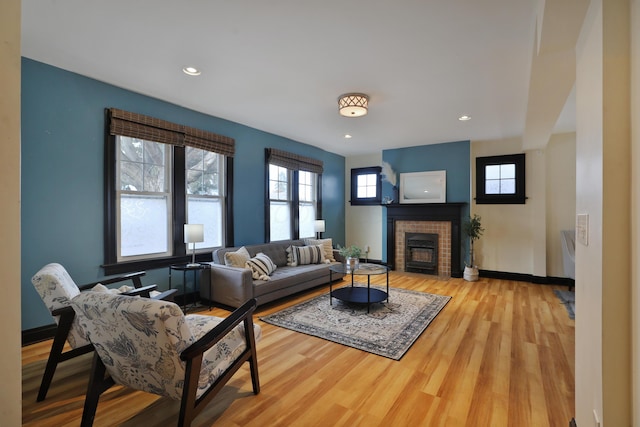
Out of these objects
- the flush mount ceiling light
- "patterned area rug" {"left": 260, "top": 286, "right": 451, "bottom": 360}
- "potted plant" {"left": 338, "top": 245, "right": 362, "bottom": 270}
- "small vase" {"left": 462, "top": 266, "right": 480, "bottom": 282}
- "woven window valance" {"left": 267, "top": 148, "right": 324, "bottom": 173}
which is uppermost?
the flush mount ceiling light

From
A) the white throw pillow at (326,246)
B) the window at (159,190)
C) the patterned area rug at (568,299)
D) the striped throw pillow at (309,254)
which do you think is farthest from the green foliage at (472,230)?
the window at (159,190)

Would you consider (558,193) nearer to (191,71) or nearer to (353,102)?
(353,102)

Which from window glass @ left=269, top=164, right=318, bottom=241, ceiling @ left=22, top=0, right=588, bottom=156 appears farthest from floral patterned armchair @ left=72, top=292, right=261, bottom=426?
window glass @ left=269, top=164, right=318, bottom=241

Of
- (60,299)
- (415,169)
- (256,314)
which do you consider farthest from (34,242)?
(415,169)

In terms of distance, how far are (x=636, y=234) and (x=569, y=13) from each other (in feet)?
4.25

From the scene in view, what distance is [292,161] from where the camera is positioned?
5555 mm

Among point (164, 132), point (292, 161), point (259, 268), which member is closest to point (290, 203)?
point (292, 161)

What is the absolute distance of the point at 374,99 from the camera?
3.60m

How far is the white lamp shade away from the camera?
3.59 metres

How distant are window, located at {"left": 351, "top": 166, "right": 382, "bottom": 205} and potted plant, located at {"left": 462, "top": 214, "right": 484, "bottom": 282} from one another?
1975mm

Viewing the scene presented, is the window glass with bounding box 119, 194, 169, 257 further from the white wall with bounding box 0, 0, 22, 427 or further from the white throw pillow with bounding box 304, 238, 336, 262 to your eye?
the white wall with bounding box 0, 0, 22, 427

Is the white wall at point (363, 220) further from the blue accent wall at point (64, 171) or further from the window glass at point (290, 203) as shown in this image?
the blue accent wall at point (64, 171)

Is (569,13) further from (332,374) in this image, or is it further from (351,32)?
(332,374)

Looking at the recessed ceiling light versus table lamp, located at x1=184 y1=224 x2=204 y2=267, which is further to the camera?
table lamp, located at x1=184 y1=224 x2=204 y2=267
